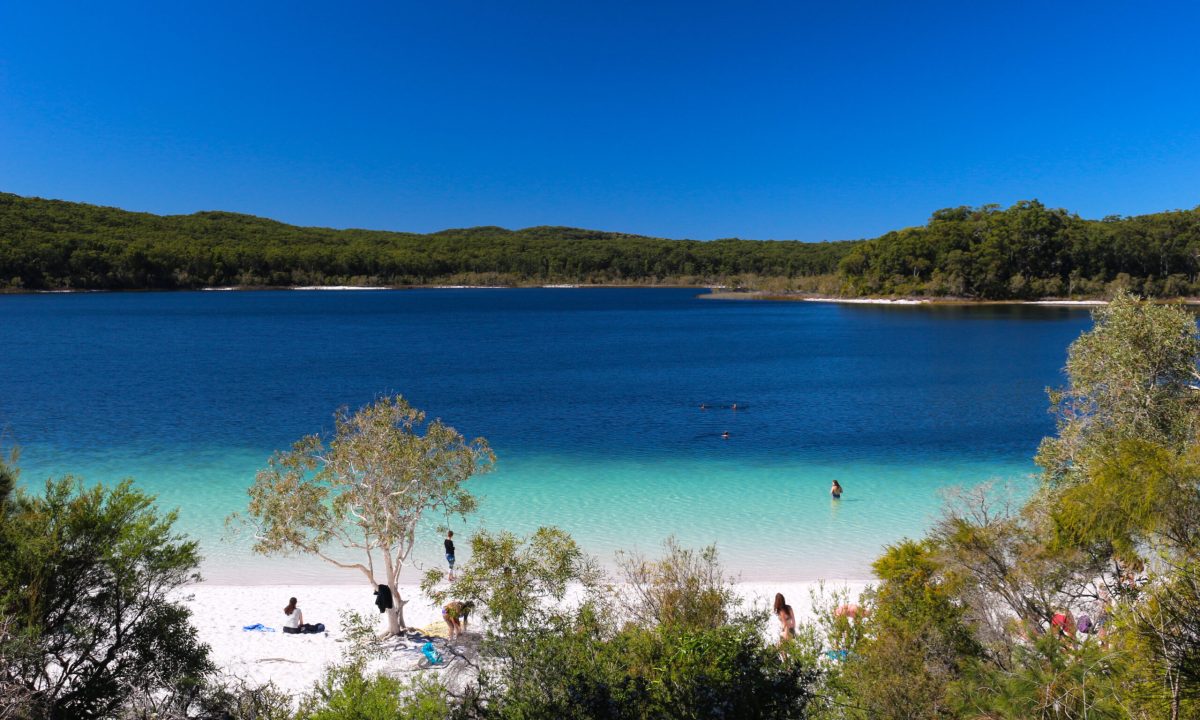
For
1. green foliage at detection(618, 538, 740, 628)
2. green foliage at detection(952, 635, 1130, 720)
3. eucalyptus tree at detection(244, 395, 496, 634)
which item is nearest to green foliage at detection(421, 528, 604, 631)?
green foliage at detection(618, 538, 740, 628)

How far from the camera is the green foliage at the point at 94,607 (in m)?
7.75

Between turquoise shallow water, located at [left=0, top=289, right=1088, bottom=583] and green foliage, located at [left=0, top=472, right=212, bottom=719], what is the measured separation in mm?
8923

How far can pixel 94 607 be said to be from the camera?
8.39m

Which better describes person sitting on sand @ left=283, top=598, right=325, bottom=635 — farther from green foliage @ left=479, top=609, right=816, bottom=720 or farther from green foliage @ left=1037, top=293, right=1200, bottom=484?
green foliage @ left=1037, top=293, right=1200, bottom=484

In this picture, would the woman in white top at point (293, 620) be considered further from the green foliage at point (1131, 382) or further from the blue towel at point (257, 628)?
the green foliage at point (1131, 382)

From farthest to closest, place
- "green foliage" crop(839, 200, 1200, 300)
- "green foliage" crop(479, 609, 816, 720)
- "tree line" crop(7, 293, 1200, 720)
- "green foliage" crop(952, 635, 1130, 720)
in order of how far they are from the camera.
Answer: "green foliage" crop(839, 200, 1200, 300)
"green foliage" crop(479, 609, 816, 720)
"tree line" crop(7, 293, 1200, 720)
"green foliage" crop(952, 635, 1130, 720)

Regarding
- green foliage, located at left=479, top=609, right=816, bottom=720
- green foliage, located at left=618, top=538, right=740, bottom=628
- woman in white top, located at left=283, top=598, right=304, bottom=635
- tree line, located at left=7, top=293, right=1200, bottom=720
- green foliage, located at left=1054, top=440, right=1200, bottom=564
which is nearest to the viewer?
tree line, located at left=7, top=293, right=1200, bottom=720

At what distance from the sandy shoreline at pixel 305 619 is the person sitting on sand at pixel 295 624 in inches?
6.2

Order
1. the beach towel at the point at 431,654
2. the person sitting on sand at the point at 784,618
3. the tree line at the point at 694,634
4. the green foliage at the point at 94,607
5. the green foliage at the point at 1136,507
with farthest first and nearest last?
the person sitting on sand at the point at 784,618
the beach towel at the point at 431,654
the green foliage at the point at 1136,507
the green foliage at the point at 94,607
the tree line at the point at 694,634

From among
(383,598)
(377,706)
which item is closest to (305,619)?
(383,598)

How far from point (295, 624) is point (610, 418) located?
23129mm

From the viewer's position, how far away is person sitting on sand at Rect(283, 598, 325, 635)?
13625 millimetres

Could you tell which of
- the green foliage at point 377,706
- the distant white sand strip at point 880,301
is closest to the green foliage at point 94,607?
the green foliage at point 377,706

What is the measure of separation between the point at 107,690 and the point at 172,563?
5.21 ft
